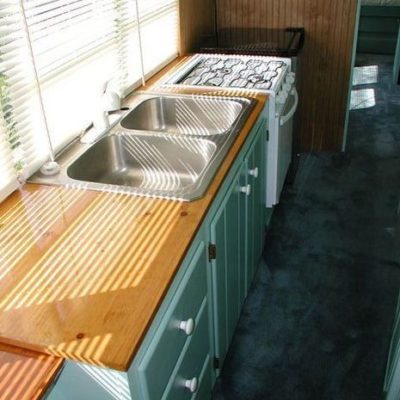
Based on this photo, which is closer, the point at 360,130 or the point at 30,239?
the point at 30,239

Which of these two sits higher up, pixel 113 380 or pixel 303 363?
pixel 113 380

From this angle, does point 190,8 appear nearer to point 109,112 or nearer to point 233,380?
point 109,112

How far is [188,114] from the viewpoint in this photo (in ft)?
7.96

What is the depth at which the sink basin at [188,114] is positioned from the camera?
233 cm

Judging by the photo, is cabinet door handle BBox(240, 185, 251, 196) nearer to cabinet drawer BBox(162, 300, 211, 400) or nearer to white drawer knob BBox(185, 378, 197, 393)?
cabinet drawer BBox(162, 300, 211, 400)

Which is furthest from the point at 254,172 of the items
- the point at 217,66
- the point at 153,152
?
the point at 217,66

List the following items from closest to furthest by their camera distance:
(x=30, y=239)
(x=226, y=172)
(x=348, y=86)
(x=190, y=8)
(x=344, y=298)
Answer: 1. (x=30, y=239)
2. (x=226, y=172)
3. (x=344, y=298)
4. (x=190, y=8)
5. (x=348, y=86)

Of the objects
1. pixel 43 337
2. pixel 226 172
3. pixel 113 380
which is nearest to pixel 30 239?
pixel 43 337

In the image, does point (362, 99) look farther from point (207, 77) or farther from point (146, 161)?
point (146, 161)

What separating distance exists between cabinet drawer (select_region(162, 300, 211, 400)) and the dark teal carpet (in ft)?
1.28

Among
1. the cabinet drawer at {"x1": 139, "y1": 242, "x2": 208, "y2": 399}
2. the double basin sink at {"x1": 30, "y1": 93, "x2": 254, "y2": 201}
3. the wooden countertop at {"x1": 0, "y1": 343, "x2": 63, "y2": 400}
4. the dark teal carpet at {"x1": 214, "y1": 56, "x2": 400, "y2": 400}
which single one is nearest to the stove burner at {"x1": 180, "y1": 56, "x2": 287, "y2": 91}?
the double basin sink at {"x1": 30, "y1": 93, "x2": 254, "y2": 201}

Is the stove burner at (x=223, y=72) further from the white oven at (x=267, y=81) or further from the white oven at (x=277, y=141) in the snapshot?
the white oven at (x=277, y=141)

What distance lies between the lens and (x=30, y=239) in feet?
4.70

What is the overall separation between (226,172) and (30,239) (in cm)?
68
